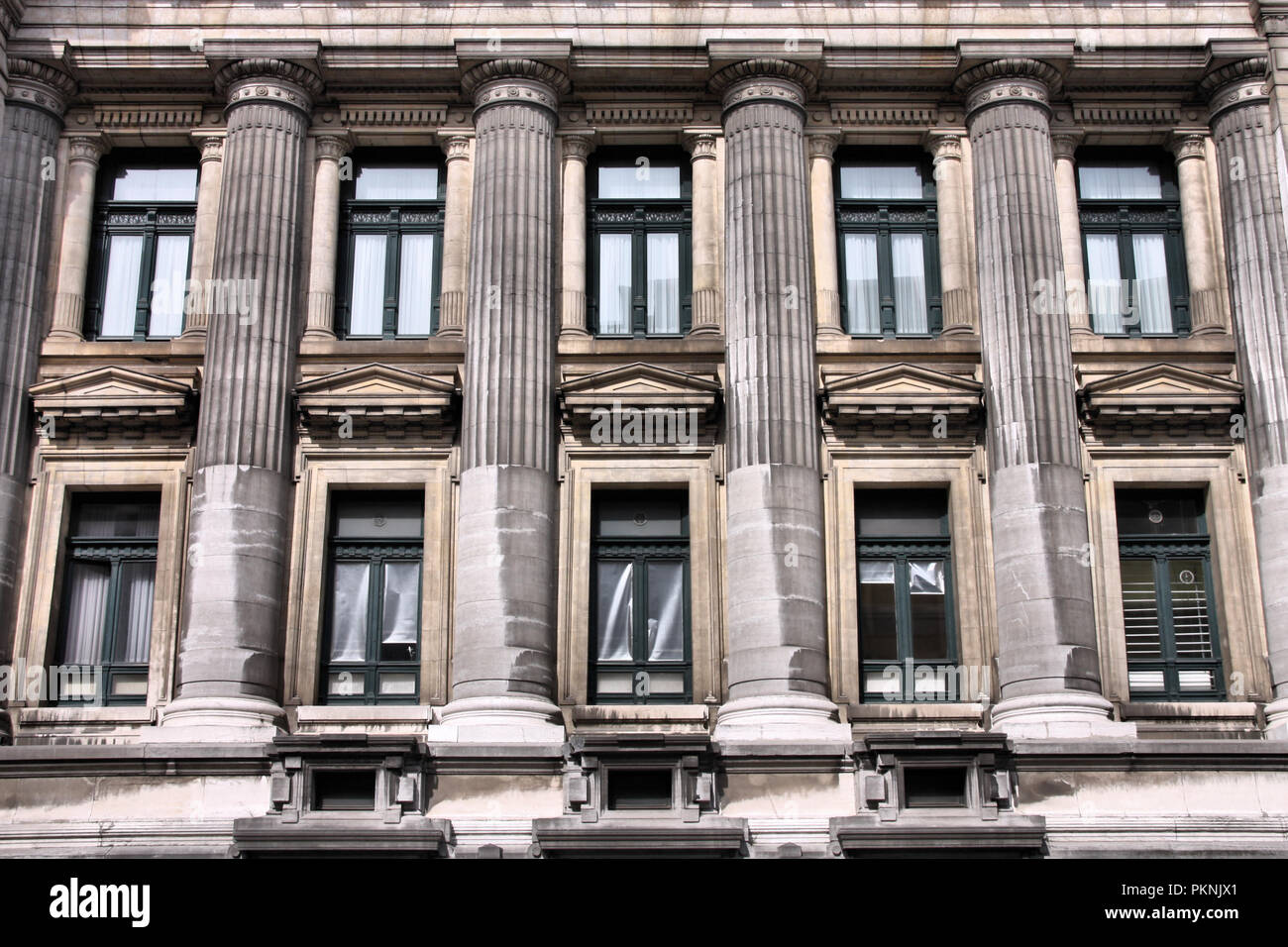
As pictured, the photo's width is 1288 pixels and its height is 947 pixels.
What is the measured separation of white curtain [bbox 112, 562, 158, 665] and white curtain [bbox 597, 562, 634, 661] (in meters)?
7.48

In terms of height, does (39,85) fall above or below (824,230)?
above

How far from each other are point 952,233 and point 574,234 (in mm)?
6749

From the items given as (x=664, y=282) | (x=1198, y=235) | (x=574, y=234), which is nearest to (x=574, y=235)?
(x=574, y=234)

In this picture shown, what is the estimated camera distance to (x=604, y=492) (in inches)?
1123

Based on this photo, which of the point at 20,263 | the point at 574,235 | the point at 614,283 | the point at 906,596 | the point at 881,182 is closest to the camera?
the point at 906,596

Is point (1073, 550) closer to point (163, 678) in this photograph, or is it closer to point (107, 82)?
point (163, 678)

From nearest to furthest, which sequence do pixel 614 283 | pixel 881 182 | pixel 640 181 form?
1. pixel 614 283
2. pixel 640 181
3. pixel 881 182

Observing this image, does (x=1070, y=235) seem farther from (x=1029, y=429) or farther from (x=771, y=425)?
(x=771, y=425)

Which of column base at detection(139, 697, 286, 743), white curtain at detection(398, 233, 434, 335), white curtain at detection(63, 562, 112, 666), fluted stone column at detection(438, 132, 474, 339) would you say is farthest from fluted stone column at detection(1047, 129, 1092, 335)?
white curtain at detection(63, 562, 112, 666)

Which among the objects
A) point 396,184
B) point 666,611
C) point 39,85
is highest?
point 39,85

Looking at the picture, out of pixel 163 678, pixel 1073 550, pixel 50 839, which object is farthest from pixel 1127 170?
pixel 50 839

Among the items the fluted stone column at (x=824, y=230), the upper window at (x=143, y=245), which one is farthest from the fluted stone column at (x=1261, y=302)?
the upper window at (x=143, y=245)

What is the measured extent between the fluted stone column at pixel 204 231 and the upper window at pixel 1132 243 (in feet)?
51.4

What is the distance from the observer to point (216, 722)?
85.0 feet
